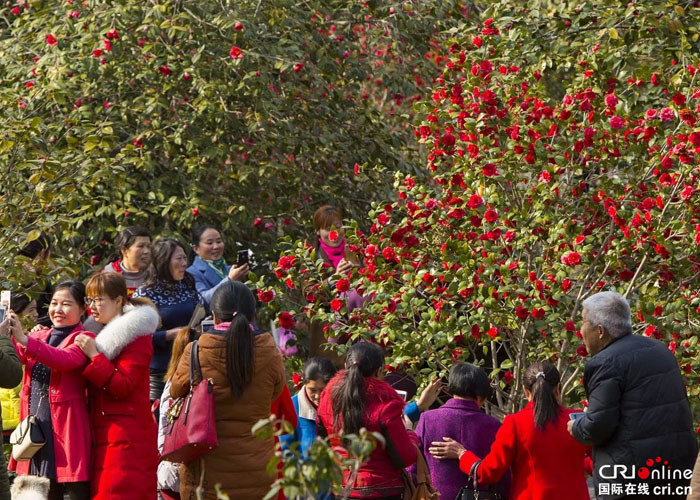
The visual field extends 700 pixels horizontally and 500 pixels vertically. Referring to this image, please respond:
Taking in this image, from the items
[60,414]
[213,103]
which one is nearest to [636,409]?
[60,414]

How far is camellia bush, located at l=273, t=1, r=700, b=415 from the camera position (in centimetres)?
630

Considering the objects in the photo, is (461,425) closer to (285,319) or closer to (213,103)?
(285,319)

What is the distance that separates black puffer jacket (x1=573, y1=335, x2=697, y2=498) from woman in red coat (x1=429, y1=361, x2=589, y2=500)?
0.52 meters

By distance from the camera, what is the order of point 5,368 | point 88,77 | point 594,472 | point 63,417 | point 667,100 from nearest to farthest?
point 5,368 < point 594,472 < point 63,417 < point 667,100 < point 88,77

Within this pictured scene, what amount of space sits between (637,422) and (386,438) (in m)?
1.13

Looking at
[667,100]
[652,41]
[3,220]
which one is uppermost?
[652,41]

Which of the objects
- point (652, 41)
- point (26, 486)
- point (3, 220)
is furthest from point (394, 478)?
point (652, 41)

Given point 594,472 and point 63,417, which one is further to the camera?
point 63,417

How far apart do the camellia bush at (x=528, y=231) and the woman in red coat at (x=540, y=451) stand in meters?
0.63

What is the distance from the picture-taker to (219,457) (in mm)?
5531

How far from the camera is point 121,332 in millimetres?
6004

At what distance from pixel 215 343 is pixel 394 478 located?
3.47 feet

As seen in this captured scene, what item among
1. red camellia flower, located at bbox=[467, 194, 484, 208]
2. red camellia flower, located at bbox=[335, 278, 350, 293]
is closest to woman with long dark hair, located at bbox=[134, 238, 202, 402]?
red camellia flower, located at bbox=[335, 278, 350, 293]

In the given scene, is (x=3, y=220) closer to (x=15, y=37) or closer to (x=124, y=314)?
(x=124, y=314)
